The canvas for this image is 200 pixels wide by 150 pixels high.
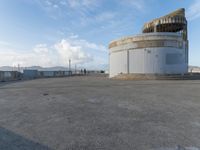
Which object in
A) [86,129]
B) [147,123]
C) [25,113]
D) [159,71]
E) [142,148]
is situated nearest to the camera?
[142,148]

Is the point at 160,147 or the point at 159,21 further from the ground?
the point at 159,21

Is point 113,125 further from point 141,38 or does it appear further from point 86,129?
point 141,38

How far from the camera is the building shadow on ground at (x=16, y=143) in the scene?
338 centimetres

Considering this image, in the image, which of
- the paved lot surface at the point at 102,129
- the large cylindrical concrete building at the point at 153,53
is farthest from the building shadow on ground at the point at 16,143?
the large cylindrical concrete building at the point at 153,53

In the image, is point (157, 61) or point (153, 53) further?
point (153, 53)

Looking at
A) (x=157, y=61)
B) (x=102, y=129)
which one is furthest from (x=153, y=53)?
(x=102, y=129)

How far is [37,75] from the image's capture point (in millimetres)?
36156

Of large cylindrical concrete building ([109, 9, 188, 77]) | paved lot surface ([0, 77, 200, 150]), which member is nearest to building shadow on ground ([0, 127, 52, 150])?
paved lot surface ([0, 77, 200, 150])

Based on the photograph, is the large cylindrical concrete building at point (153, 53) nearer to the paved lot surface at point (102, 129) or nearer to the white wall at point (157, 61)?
the white wall at point (157, 61)

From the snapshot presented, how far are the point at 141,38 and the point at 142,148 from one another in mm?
21878

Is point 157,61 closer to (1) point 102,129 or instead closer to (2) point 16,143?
(1) point 102,129

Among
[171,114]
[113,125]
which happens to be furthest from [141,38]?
[113,125]

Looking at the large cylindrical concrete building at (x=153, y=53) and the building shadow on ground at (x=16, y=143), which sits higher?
the large cylindrical concrete building at (x=153, y=53)

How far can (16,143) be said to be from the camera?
3.60 metres
